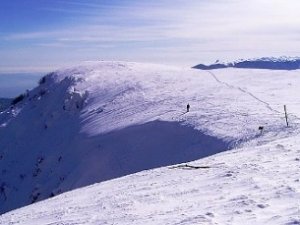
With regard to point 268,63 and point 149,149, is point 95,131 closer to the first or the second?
point 149,149

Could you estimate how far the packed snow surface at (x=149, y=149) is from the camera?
36.3 feet

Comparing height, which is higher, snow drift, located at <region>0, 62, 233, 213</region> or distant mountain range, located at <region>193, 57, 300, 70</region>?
distant mountain range, located at <region>193, 57, 300, 70</region>

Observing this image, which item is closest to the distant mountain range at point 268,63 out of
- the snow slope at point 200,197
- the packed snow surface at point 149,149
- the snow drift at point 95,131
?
the packed snow surface at point 149,149

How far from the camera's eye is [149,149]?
95.1ft

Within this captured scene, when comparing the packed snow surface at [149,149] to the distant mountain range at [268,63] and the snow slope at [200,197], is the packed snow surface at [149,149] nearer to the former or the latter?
the snow slope at [200,197]

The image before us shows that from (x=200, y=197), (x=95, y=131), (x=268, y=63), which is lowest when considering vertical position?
(x=95, y=131)

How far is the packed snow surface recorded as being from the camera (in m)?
11.1

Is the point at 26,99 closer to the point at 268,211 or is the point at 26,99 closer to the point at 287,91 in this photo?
the point at 287,91

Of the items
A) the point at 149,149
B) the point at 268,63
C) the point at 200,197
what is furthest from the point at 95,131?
the point at 268,63

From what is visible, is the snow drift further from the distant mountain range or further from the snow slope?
the distant mountain range

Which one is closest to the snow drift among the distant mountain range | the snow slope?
the snow slope

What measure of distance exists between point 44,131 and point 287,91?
22.0 metres

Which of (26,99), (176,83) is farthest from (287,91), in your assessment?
(26,99)

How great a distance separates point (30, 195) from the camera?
34719 mm
